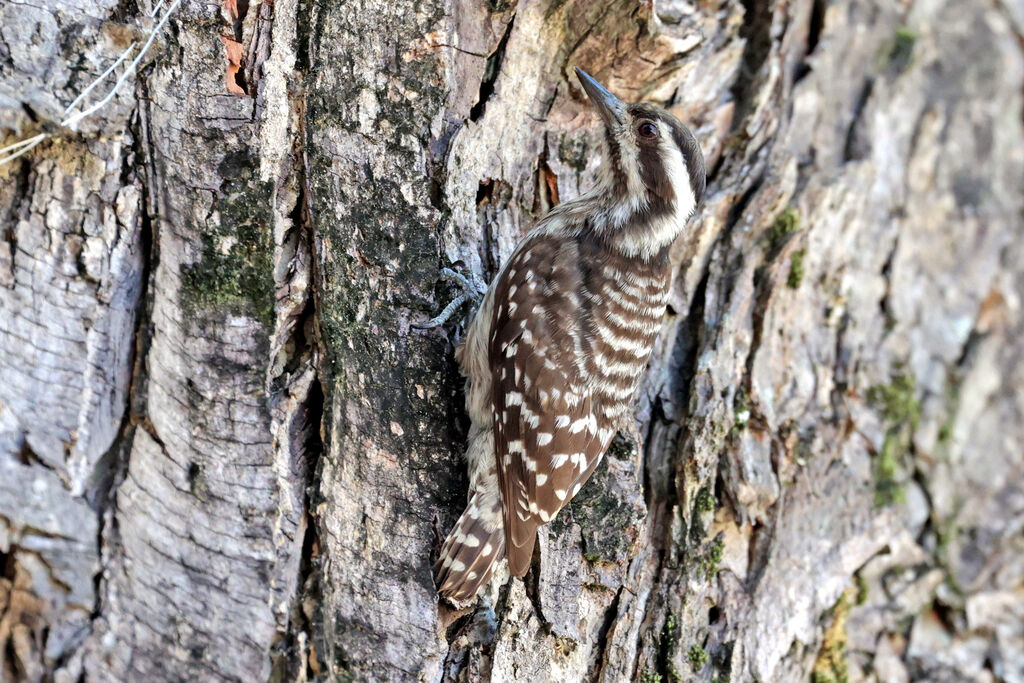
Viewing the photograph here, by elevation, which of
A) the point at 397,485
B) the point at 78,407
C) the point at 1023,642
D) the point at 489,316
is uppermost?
the point at 489,316

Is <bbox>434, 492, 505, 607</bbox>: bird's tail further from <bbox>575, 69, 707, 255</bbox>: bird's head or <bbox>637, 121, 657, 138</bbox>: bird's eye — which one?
<bbox>637, 121, 657, 138</bbox>: bird's eye

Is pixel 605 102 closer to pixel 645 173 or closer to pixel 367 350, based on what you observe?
pixel 645 173

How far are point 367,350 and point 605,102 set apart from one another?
4.67 feet

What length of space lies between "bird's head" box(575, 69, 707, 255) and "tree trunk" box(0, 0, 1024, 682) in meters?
0.19

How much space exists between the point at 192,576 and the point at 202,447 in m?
0.51

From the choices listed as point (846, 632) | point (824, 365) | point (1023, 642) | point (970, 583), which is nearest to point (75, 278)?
point (824, 365)

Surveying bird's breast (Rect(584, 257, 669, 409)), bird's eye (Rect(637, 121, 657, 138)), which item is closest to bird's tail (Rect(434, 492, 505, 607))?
bird's breast (Rect(584, 257, 669, 409))

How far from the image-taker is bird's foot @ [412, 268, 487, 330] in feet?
10.0

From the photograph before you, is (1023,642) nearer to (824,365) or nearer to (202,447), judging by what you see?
(824,365)

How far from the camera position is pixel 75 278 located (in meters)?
2.96

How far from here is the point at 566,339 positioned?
125 inches

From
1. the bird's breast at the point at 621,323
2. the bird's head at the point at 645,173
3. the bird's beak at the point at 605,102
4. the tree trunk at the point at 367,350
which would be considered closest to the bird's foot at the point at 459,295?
the tree trunk at the point at 367,350

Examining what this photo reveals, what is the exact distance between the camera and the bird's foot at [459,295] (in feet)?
10.0

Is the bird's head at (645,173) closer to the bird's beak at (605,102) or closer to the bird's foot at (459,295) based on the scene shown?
the bird's beak at (605,102)
